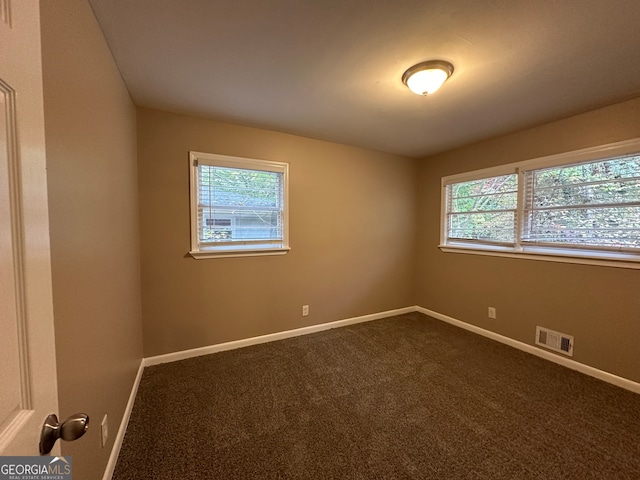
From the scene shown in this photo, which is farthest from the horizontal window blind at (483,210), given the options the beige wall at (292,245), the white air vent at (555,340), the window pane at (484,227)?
the white air vent at (555,340)

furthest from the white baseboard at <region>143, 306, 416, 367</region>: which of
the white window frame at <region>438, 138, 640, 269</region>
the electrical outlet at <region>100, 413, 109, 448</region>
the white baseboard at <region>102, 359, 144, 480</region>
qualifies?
the white window frame at <region>438, 138, 640, 269</region>

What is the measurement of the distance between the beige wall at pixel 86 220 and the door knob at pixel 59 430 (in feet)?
1.55

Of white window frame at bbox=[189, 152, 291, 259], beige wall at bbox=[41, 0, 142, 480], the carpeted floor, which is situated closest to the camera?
beige wall at bbox=[41, 0, 142, 480]

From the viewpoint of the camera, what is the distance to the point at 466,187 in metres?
3.42

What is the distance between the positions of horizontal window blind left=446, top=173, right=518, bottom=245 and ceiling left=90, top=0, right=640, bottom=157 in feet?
2.49

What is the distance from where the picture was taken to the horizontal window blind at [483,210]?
296cm

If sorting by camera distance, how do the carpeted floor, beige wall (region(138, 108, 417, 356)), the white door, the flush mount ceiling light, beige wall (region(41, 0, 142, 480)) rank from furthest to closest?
1. beige wall (region(138, 108, 417, 356))
2. the flush mount ceiling light
3. the carpeted floor
4. beige wall (region(41, 0, 142, 480))
5. the white door

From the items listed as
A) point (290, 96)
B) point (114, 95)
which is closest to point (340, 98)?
point (290, 96)

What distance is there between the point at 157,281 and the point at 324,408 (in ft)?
6.05

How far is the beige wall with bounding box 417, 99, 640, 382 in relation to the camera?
2170 millimetres

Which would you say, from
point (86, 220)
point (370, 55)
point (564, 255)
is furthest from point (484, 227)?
point (86, 220)

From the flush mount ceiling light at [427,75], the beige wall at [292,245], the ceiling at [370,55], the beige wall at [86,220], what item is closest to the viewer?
the beige wall at [86,220]

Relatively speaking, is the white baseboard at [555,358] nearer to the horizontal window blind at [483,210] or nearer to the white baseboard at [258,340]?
the white baseboard at [258,340]

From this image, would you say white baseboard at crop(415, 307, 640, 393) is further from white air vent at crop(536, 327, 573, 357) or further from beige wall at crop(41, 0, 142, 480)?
beige wall at crop(41, 0, 142, 480)
